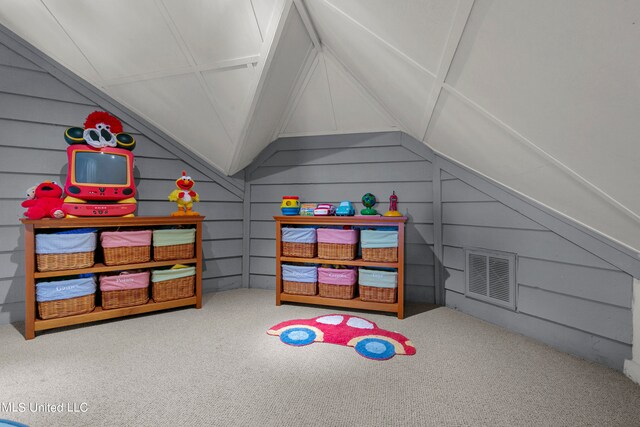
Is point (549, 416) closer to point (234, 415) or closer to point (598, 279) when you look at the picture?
point (598, 279)

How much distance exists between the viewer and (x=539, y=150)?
1.35 meters

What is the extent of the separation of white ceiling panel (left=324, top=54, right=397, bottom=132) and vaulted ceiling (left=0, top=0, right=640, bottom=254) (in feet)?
0.04

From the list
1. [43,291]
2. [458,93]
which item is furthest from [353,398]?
[43,291]

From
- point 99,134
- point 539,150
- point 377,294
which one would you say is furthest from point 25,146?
point 539,150

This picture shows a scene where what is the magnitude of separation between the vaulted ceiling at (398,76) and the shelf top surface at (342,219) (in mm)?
736

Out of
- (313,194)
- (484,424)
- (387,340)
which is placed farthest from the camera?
(313,194)

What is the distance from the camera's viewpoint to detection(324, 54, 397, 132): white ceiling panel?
288 cm

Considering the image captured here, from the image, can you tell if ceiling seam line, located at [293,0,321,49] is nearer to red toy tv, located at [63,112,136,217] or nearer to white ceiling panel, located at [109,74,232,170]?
white ceiling panel, located at [109,74,232,170]

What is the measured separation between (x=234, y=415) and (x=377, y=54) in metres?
2.04

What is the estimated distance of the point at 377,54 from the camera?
6.08ft

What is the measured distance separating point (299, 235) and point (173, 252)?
3.62 ft

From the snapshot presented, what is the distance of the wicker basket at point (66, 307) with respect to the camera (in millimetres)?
2164

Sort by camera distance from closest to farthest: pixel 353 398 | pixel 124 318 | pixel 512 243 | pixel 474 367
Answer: pixel 353 398 < pixel 474 367 < pixel 512 243 < pixel 124 318

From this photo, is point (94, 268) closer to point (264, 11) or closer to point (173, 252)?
point (173, 252)
